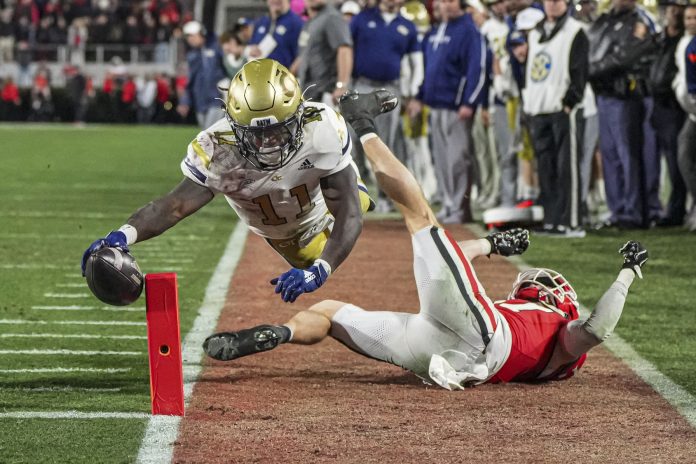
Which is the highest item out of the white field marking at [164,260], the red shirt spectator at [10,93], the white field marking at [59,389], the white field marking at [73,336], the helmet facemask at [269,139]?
the helmet facemask at [269,139]

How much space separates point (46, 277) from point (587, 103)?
17.5 feet

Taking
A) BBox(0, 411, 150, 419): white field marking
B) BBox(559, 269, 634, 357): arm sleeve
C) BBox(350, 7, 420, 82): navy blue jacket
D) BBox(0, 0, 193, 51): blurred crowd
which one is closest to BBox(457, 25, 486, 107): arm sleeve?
BBox(350, 7, 420, 82): navy blue jacket

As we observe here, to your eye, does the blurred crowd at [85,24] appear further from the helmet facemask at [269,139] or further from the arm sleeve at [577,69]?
the helmet facemask at [269,139]

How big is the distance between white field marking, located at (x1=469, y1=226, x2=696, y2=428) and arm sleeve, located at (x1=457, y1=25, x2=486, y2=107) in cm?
550

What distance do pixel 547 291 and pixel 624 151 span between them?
5.88 m

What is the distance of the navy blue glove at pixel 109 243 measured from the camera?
15.7 feet

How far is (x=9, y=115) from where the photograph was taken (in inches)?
1489

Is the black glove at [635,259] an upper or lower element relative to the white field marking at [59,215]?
upper

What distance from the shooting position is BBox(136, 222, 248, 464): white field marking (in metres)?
4.27

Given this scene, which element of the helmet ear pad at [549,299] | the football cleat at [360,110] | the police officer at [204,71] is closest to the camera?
the helmet ear pad at [549,299]

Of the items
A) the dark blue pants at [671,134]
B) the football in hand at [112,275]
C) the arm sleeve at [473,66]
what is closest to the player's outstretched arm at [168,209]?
the football in hand at [112,275]

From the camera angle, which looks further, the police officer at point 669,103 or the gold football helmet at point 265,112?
the police officer at point 669,103

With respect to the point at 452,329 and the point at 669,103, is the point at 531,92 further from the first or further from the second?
the point at 452,329

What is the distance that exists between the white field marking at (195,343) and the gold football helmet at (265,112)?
98cm
